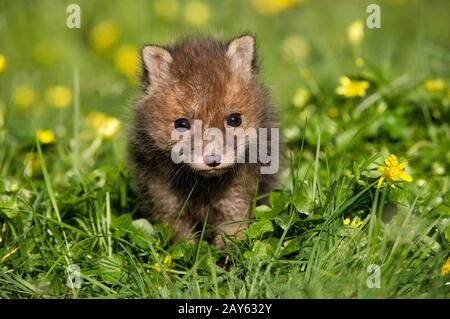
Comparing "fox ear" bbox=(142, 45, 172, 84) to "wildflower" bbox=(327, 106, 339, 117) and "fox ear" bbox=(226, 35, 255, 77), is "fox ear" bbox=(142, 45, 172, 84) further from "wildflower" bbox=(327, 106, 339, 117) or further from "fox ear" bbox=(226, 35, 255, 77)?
"wildflower" bbox=(327, 106, 339, 117)

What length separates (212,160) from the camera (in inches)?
174

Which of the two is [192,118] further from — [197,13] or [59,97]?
[197,13]

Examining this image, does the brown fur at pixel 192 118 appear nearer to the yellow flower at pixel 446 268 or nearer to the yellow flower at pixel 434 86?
the yellow flower at pixel 446 268

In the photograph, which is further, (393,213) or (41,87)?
(41,87)

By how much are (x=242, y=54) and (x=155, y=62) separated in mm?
631

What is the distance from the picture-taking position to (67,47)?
31.4ft

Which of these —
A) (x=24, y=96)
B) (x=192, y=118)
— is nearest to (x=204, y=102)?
(x=192, y=118)

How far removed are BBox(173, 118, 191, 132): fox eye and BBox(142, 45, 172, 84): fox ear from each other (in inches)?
15.8

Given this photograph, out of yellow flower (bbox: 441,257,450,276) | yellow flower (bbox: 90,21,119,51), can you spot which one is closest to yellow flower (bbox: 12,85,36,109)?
yellow flower (bbox: 90,21,119,51)

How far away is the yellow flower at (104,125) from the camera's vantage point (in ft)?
20.4

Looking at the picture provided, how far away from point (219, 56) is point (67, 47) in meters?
5.21

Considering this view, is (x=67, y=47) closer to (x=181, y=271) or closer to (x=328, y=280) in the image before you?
(x=181, y=271)

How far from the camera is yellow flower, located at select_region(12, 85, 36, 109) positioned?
7.99 meters
